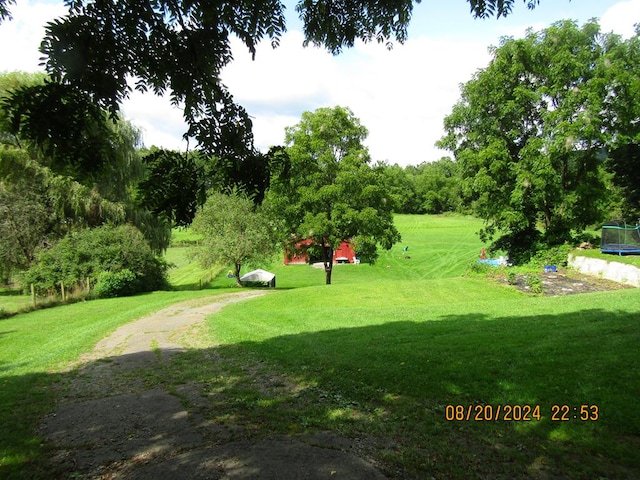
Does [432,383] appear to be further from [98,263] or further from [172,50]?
[98,263]

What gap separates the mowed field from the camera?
3.94 meters

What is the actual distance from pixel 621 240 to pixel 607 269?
275 cm

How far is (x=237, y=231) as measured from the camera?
2884 centimetres

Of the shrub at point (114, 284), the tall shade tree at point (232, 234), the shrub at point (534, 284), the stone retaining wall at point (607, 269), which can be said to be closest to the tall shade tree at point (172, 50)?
the shrub at point (534, 284)

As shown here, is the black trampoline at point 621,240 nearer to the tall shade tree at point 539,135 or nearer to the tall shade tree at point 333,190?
the tall shade tree at point 539,135

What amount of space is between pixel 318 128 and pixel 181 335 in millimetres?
17572

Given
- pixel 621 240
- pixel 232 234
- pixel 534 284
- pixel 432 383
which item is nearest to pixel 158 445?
pixel 432 383

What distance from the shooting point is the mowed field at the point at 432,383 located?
3938 millimetres

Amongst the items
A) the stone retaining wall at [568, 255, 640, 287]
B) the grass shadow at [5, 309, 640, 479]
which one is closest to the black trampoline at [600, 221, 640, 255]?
the stone retaining wall at [568, 255, 640, 287]

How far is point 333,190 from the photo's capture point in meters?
24.4

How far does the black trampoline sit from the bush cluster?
1074 inches

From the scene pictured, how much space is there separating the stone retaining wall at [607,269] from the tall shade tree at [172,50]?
18.9m

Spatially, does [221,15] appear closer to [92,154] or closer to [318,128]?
[92,154]

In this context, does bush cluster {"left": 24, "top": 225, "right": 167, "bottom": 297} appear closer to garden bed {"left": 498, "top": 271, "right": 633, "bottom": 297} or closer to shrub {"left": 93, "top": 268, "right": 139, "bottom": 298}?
shrub {"left": 93, "top": 268, "right": 139, "bottom": 298}
